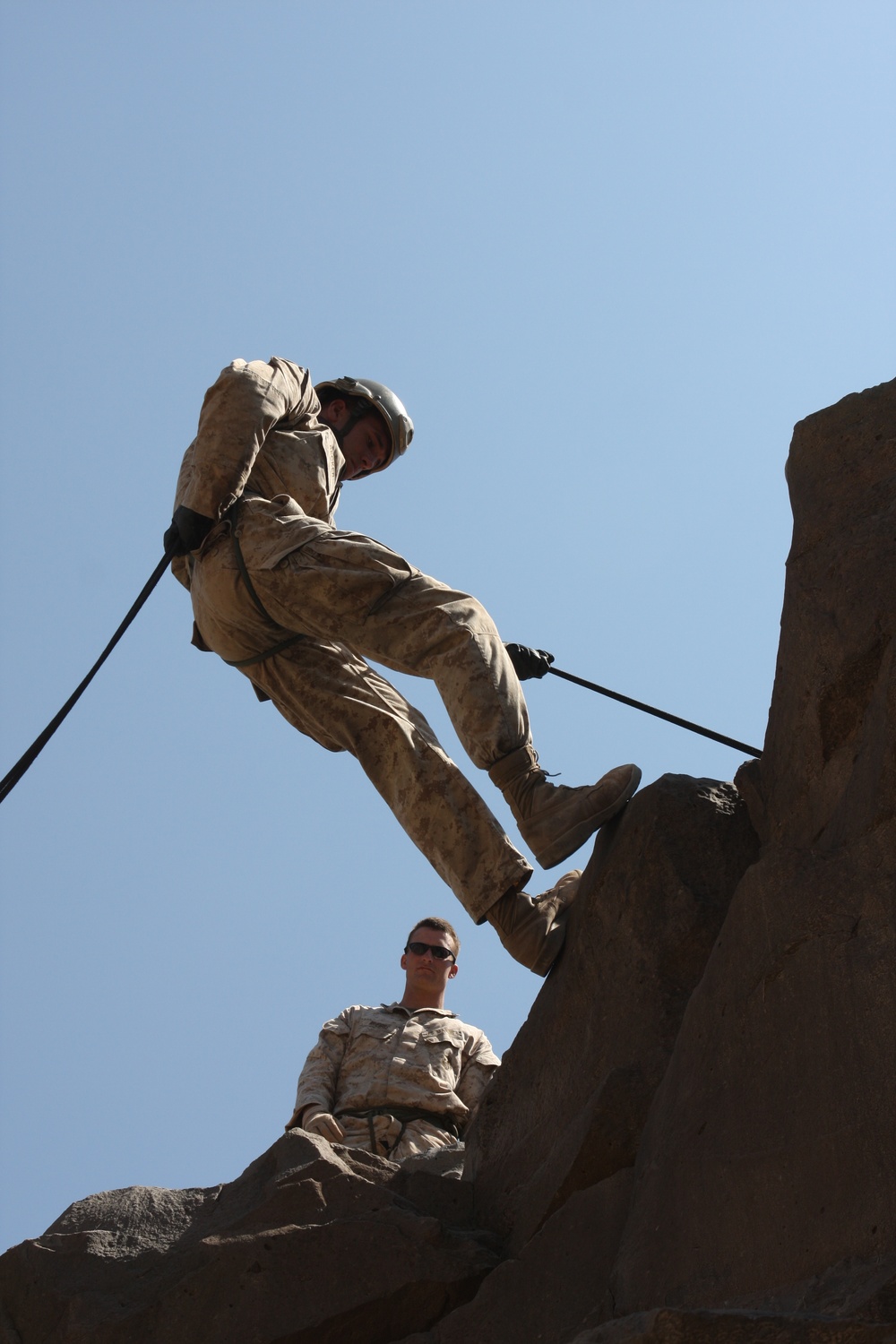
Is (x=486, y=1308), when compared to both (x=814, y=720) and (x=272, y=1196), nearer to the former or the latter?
(x=272, y=1196)

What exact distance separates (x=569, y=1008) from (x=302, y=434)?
231 cm

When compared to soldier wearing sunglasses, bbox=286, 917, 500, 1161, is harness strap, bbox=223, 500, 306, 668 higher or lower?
higher

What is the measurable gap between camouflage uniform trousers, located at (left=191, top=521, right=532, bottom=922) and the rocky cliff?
406mm

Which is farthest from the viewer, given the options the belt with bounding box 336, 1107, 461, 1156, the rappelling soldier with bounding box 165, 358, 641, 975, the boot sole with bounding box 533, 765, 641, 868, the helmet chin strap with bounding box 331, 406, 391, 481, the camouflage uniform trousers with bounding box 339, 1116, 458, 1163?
the helmet chin strap with bounding box 331, 406, 391, 481

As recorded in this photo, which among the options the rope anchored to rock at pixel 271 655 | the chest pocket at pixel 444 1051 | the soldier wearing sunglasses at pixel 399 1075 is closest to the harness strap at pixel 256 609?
the rope anchored to rock at pixel 271 655

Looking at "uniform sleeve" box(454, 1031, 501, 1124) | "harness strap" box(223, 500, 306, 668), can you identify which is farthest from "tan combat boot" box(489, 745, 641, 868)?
"uniform sleeve" box(454, 1031, 501, 1124)

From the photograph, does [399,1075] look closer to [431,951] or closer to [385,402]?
[431,951]

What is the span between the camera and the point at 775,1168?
119 inches

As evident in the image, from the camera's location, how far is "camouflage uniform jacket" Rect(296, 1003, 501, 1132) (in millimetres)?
5840

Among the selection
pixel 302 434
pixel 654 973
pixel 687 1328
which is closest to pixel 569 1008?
pixel 654 973

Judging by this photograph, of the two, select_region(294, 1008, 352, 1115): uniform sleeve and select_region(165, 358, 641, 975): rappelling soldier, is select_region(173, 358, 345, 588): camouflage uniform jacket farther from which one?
select_region(294, 1008, 352, 1115): uniform sleeve

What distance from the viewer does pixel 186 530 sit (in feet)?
16.9

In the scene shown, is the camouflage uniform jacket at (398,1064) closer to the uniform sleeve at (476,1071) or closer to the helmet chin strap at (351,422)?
the uniform sleeve at (476,1071)

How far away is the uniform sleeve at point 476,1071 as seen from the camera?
602 cm
